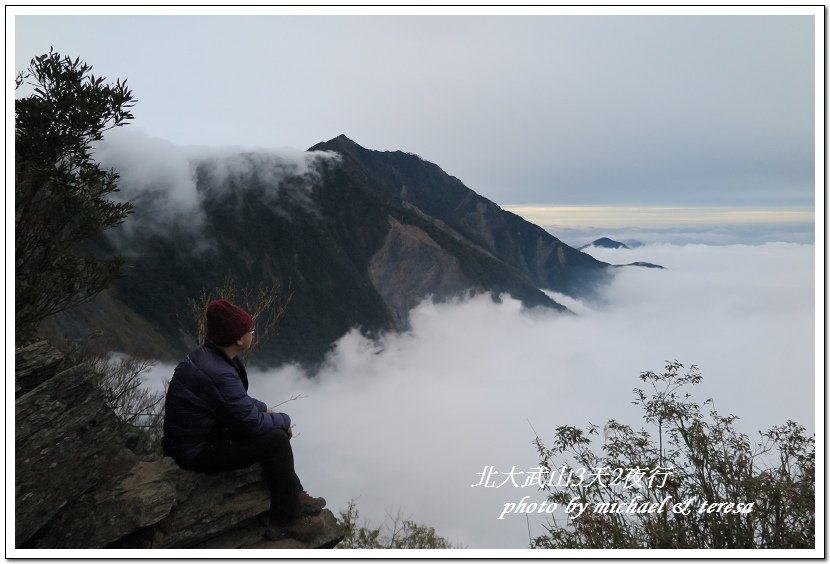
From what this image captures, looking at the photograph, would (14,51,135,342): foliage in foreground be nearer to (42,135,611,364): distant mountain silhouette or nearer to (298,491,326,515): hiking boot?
(298,491,326,515): hiking boot

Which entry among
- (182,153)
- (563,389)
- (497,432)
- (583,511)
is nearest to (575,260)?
(563,389)

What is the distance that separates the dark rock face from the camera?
4328 millimetres

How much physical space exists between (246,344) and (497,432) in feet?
264

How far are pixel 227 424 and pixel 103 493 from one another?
60.5 inches

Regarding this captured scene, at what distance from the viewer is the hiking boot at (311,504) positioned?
4.89 meters

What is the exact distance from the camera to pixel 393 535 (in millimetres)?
9719

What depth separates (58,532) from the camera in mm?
4336

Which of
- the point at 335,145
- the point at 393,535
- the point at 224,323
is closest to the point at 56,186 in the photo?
the point at 224,323

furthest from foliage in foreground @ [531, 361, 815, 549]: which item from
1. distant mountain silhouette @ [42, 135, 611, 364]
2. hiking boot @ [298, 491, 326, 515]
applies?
distant mountain silhouette @ [42, 135, 611, 364]

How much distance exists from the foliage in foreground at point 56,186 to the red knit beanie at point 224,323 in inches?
125

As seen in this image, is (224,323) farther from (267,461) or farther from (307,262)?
(307,262)

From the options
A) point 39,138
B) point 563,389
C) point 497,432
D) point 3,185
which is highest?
point 39,138

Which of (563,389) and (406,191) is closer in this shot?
(563,389)

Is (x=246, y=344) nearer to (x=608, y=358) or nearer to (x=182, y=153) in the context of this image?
(x=182, y=153)
